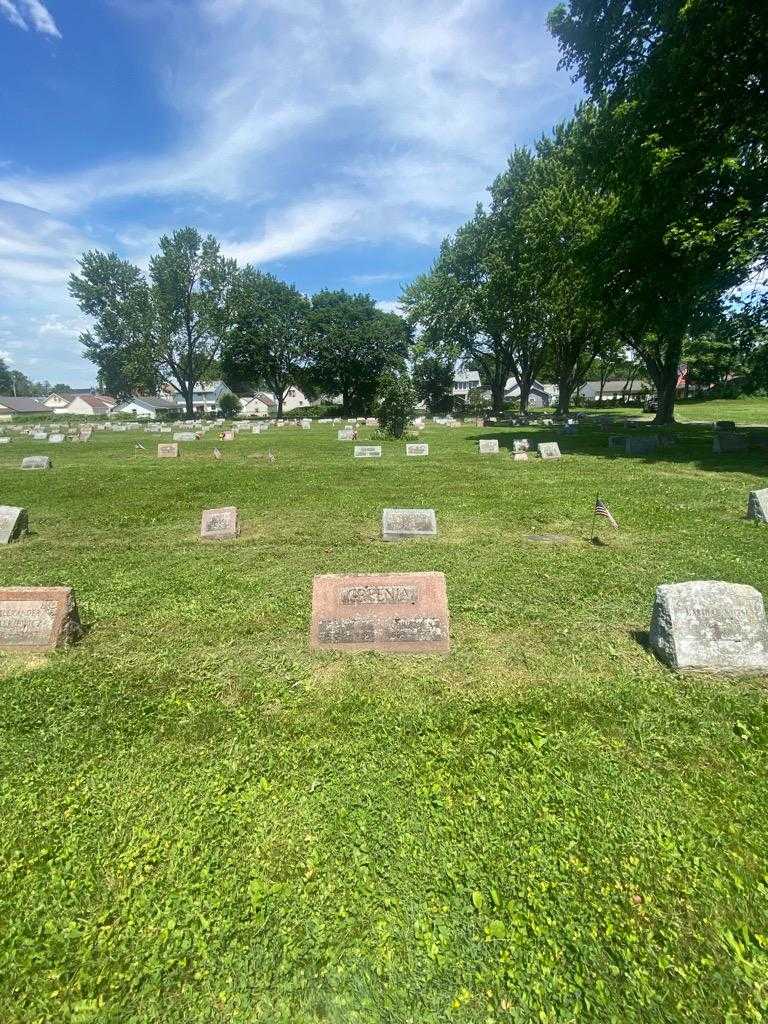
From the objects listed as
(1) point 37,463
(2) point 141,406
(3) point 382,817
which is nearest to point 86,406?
(2) point 141,406

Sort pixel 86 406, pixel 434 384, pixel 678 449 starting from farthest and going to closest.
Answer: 1. pixel 86 406
2. pixel 434 384
3. pixel 678 449

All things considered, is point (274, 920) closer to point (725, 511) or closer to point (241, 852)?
point (241, 852)

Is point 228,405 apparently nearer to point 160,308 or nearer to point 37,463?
point 160,308

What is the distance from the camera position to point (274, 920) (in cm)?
282

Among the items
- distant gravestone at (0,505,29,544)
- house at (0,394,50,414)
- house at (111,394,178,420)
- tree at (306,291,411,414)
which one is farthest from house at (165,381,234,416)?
distant gravestone at (0,505,29,544)

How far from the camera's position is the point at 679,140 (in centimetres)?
1761

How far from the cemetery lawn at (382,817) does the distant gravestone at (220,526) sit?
2.53m

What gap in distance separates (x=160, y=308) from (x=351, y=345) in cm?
2378

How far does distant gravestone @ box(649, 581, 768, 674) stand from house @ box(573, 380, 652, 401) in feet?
286

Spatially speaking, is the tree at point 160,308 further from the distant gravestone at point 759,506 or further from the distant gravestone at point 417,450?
the distant gravestone at point 759,506

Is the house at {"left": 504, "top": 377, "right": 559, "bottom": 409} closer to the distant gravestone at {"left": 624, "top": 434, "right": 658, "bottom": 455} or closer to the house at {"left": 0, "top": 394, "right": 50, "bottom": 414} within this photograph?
the distant gravestone at {"left": 624, "top": 434, "right": 658, "bottom": 455}

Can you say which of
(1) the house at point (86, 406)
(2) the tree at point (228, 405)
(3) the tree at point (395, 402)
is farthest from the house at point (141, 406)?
(3) the tree at point (395, 402)

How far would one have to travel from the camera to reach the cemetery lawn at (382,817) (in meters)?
2.54

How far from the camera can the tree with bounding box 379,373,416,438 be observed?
29.5 m
